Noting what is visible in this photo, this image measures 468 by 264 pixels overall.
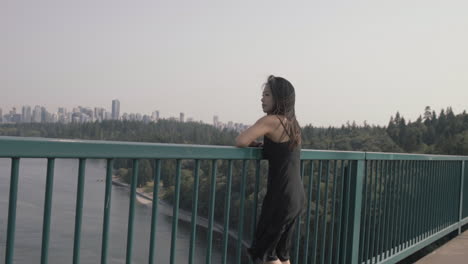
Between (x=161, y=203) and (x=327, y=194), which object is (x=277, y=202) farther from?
(x=161, y=203)

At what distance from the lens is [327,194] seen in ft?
12.4

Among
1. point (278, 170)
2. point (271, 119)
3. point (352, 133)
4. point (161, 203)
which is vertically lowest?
point (161, 203)

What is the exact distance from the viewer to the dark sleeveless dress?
9.21ft

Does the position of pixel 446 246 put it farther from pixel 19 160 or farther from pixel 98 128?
pixel 98 128

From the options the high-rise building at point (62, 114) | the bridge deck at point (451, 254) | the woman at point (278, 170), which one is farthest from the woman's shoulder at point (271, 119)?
the high-rise building at point (62, 114)

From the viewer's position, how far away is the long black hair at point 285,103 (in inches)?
112

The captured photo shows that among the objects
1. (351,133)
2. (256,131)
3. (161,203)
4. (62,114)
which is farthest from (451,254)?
(62,114)

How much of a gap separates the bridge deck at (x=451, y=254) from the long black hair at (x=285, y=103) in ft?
11.0

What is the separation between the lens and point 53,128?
119812mm

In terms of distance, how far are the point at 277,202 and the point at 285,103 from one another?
1.86 ft

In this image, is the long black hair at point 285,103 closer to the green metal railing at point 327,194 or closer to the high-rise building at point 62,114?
the green metal railing at point 327,194

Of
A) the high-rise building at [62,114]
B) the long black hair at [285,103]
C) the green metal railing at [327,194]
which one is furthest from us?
the high-rise building at [62,114]

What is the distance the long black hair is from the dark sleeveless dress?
0.06 meters

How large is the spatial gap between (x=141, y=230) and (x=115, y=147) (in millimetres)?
44420
